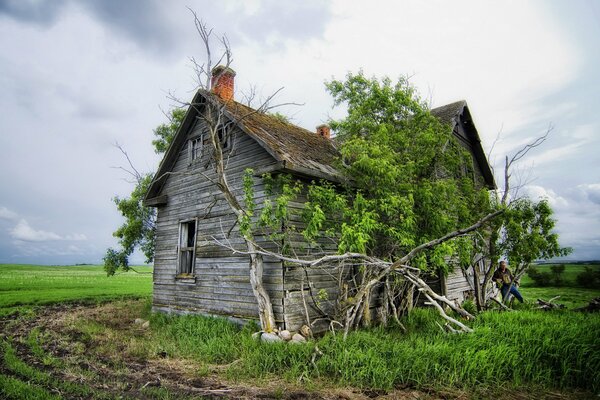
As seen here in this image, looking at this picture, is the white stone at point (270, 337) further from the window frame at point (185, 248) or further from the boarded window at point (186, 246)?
the boarded window at point (186, 246)

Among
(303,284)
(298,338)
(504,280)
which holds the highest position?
(303,284)

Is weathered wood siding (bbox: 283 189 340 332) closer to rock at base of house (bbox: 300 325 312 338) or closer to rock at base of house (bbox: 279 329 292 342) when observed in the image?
rock at base of house (bbox: 300 325 312 338)

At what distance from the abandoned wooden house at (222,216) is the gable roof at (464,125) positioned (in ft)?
2.04

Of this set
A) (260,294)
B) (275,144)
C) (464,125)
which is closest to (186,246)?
(260,294)

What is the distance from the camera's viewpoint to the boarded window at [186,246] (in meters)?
11.4

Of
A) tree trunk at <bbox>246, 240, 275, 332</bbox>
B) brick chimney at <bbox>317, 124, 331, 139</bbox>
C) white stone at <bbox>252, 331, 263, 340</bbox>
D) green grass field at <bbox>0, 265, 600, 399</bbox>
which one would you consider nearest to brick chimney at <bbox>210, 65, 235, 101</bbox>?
brick chimney at <bbox>317, 124, 331, 139</bbox>

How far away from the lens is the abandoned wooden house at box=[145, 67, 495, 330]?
28.3ft

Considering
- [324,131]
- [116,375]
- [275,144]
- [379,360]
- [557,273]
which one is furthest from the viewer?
[557,273]

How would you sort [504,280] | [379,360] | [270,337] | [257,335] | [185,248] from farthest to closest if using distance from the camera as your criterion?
[504,280]
[185,248]
[257,335]
[270,337]
[379,360]

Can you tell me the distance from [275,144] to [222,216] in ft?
9.11

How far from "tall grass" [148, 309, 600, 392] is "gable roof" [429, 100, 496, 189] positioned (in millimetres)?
9641

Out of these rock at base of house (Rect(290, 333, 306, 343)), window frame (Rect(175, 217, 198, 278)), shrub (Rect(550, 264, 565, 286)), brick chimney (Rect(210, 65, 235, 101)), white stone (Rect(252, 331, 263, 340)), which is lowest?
rock at base of house (Rect(290, 333, 306, 343))

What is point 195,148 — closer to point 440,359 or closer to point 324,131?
point 324,131

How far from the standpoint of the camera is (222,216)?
33.4 feet
